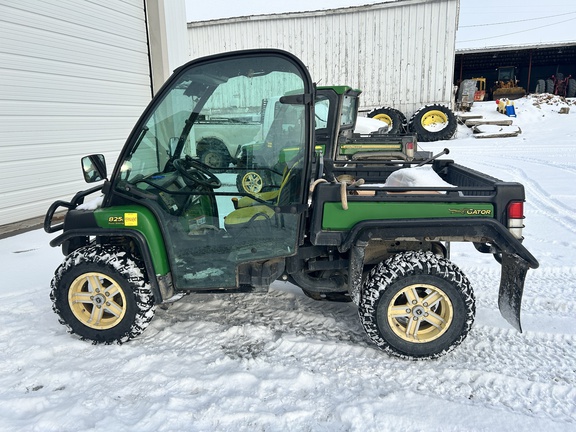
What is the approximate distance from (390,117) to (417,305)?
43.0ft

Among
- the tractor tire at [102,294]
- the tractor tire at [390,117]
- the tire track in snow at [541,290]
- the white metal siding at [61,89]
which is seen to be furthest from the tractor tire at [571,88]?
the tractor tire at [102,294]

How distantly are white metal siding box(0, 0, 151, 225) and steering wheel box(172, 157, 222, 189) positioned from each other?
426 centimetres

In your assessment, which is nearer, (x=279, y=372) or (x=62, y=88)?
(x=279, y=372)

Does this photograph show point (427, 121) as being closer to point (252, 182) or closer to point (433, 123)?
point (433, 123)

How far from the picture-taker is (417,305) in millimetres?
2721

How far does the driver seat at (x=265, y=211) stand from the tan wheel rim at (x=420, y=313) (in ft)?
3.02

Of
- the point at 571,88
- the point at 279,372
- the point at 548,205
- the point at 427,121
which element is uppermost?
the point at 571,88

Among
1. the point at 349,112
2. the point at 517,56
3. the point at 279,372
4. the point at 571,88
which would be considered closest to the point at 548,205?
the point at 349,112

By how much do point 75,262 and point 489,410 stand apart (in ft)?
8.64

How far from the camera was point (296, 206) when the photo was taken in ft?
8.95

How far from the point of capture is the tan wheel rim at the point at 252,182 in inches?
110

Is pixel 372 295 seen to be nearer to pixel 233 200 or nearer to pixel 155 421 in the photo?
pixel 233 200

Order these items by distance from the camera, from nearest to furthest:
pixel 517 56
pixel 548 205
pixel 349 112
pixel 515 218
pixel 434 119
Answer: pixel 515 218 < pixel 548 205 < pixel 349 112 < pixel 434 119 < pixel 517 56

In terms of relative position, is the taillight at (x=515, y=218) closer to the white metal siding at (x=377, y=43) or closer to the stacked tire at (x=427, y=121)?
the stacked tire at (x=427, y=121)
